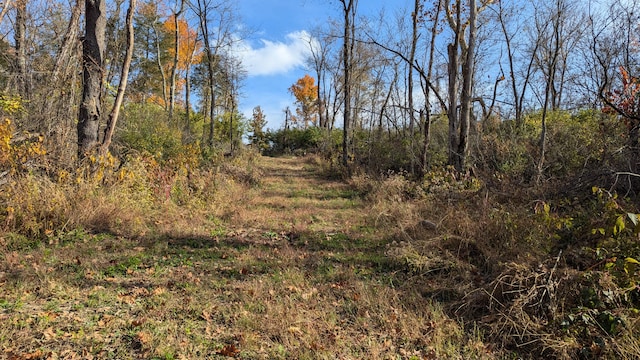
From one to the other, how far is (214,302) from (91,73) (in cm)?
603

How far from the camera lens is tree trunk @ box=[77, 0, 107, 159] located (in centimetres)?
706

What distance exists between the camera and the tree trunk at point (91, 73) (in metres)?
7.06

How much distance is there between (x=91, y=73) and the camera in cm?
712

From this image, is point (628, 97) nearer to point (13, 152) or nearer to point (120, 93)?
point (120, 93)

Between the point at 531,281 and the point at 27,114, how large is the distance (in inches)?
351

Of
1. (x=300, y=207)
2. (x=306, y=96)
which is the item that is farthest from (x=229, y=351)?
(x=306, y=96)

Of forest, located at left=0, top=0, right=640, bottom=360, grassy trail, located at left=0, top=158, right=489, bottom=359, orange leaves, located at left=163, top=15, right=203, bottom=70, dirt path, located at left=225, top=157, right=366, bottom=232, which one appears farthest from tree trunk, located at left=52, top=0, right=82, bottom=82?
orange leaves, located at left=163, top=15, right=203, bottom=70

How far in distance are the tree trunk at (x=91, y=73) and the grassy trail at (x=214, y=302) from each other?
2685mm

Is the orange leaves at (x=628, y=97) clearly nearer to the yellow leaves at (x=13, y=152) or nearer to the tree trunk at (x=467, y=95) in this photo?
the tree trunk at (x=467, y=95)

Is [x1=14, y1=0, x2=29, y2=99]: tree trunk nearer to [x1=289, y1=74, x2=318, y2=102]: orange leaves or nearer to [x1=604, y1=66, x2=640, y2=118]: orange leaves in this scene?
[x1=604, y1=66, x2=640, y2=118]: orange leaves

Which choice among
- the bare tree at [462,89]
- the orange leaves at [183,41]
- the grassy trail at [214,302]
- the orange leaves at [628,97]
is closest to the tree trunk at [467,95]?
the bare tree at [462,89]

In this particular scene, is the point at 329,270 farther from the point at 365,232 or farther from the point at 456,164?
the point at 456,164

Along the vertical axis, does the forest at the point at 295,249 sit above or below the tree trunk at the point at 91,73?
below

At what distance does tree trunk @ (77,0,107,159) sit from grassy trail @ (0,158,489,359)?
8.81 ft
